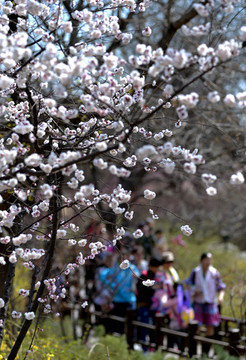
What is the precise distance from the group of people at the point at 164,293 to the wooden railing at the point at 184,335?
13cm

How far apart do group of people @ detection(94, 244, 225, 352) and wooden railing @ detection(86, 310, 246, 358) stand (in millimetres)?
128

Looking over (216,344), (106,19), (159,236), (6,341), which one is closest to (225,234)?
(159,236)

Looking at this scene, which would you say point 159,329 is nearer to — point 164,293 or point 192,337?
point 192,337

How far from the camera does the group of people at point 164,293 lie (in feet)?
24.1

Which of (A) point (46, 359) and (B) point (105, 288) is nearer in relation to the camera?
(A) point (46, 359)

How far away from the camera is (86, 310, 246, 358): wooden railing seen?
592cm

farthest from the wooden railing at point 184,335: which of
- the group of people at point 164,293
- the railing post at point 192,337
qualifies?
the group of people at point 164,293

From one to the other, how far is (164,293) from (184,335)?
115 cm

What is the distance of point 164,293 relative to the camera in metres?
7.48

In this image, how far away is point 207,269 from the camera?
24.7 ft

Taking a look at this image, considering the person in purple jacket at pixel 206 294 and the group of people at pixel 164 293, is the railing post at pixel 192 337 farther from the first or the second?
the person in purple jacket at pixel 206 294

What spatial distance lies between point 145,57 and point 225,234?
48.6ft

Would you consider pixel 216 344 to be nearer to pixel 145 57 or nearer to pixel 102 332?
pixel 102 332

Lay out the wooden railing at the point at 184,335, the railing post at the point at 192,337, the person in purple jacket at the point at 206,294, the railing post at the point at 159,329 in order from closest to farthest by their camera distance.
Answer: the wooden railing at the point at 184,335
the railing post at the point at 192,337
the railing post at the point at 159,329
the person in purple jacket at the point at 206,294
